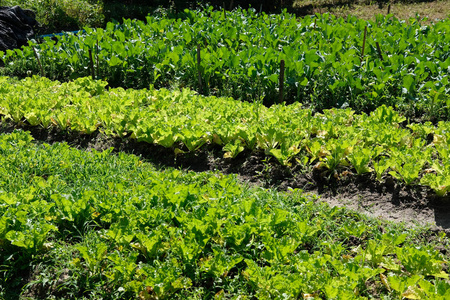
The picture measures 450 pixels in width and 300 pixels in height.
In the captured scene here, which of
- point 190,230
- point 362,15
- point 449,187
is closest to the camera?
point 190,230

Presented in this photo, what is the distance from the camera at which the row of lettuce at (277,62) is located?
6.90m

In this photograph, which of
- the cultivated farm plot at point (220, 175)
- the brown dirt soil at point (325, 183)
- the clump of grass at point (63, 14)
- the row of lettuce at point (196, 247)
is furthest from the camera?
the clump of grass at point (63, 14)

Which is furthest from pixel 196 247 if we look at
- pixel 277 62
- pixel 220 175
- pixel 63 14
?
pixel 63 14

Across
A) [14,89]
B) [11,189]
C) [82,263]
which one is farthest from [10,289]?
[14,89]

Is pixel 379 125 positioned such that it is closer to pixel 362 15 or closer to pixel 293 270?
pixel 293 270

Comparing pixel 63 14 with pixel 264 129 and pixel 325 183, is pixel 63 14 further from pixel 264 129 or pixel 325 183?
pixel 325 183

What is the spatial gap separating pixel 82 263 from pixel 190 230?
0.88 m

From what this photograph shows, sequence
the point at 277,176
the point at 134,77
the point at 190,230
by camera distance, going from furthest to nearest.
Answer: the point at 134,77 < the point at 277,176 < the point at 190,230

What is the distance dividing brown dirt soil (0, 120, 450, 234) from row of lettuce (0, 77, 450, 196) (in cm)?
10

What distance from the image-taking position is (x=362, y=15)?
16.0 meters

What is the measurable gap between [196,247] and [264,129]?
7.59ft

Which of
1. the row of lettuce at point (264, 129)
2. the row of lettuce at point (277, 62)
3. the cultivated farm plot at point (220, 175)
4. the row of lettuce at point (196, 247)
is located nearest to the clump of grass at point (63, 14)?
the row of lettuce at point (277, 62)

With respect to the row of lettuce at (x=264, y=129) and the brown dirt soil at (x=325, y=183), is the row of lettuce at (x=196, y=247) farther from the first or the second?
the row of lettuce at (x=264, y=129)

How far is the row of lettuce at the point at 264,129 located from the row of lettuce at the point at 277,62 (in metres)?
0.93
